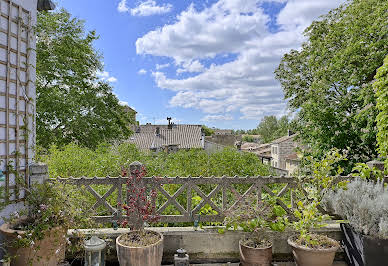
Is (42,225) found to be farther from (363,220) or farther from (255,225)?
(363,220)

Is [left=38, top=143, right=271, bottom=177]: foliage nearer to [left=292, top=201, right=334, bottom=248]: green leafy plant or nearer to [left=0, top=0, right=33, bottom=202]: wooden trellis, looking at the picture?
[left=0, top=0, right=33, bottom=202]: wooden trellis

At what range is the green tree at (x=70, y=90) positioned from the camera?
14977mm

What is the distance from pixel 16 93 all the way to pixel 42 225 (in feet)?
5.59

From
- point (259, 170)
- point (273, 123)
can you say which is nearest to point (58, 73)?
point (259, 170)

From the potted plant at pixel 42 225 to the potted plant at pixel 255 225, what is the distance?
75.0 inches

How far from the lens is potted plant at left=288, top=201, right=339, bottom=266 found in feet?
10.7

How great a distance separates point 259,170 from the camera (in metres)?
6.21

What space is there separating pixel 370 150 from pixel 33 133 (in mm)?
9395

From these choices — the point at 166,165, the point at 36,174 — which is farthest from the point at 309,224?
the point at 166,165

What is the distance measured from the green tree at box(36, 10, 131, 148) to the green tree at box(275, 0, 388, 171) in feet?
36.2

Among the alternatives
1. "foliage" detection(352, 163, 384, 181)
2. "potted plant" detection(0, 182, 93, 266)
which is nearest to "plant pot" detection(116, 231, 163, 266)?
"potted plant" detection(0, 182, 93, 266)

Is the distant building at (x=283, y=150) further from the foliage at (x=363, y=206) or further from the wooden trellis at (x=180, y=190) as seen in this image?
the wooden trellis at (x=180, y=190)

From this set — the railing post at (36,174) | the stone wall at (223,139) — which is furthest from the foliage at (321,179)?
the stone wall at (223,139)

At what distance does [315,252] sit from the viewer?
10.6 feet
